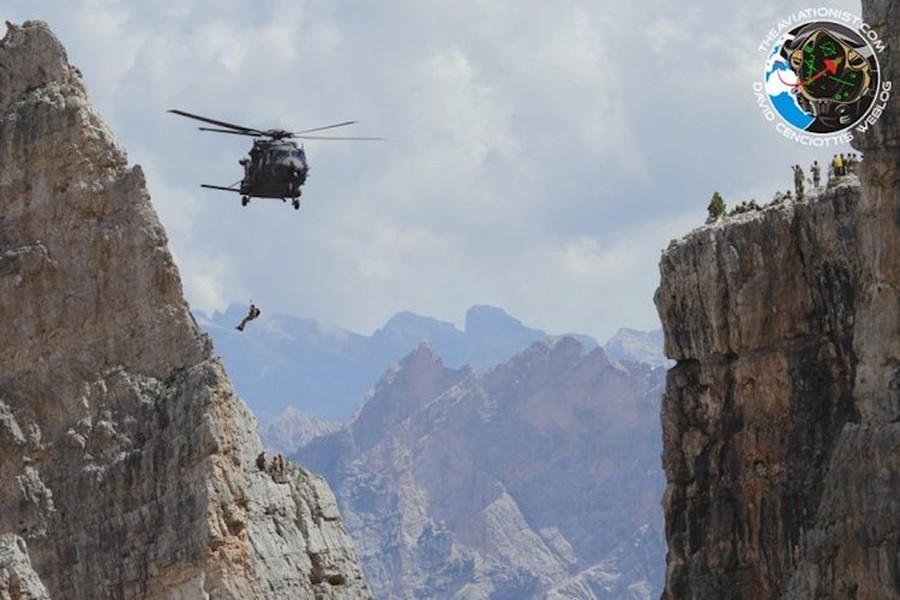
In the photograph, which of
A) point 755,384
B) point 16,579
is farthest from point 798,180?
point 16,579

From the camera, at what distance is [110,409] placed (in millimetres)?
88188

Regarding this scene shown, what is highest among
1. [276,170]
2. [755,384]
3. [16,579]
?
[276,170]

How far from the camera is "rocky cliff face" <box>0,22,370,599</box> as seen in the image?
276 ft

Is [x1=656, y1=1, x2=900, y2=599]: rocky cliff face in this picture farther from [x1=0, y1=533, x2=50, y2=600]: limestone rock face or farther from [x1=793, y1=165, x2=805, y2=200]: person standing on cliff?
[x1=0, y1=533, x2=50, y2=600]: limestone rock face

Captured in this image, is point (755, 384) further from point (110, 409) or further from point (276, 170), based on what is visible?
point (110, 409)

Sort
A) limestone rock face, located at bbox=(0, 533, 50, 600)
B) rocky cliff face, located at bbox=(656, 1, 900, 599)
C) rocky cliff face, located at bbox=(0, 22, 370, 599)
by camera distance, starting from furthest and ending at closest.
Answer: rocky cliff face, located at bbox=(656, 1, 900, 599) < rocky cliff face, located at bbox=(0, 22, 370, 599) < limestone rock face, located at bbox=(0, 533, 50, 600)

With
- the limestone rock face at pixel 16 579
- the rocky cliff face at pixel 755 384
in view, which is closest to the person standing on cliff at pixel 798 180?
the rocky cliff face at pixel 755 384

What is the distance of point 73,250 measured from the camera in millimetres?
90125

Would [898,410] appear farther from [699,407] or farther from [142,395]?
[142,395]

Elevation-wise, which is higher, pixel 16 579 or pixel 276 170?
pixel 276 170

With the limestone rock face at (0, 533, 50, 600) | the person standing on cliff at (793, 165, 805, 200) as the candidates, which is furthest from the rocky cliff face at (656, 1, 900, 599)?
the limestone rock face at (0, 533, 50, 600)

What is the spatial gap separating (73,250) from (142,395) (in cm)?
627

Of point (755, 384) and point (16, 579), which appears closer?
point (16, 579)

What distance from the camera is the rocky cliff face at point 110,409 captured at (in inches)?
3312
